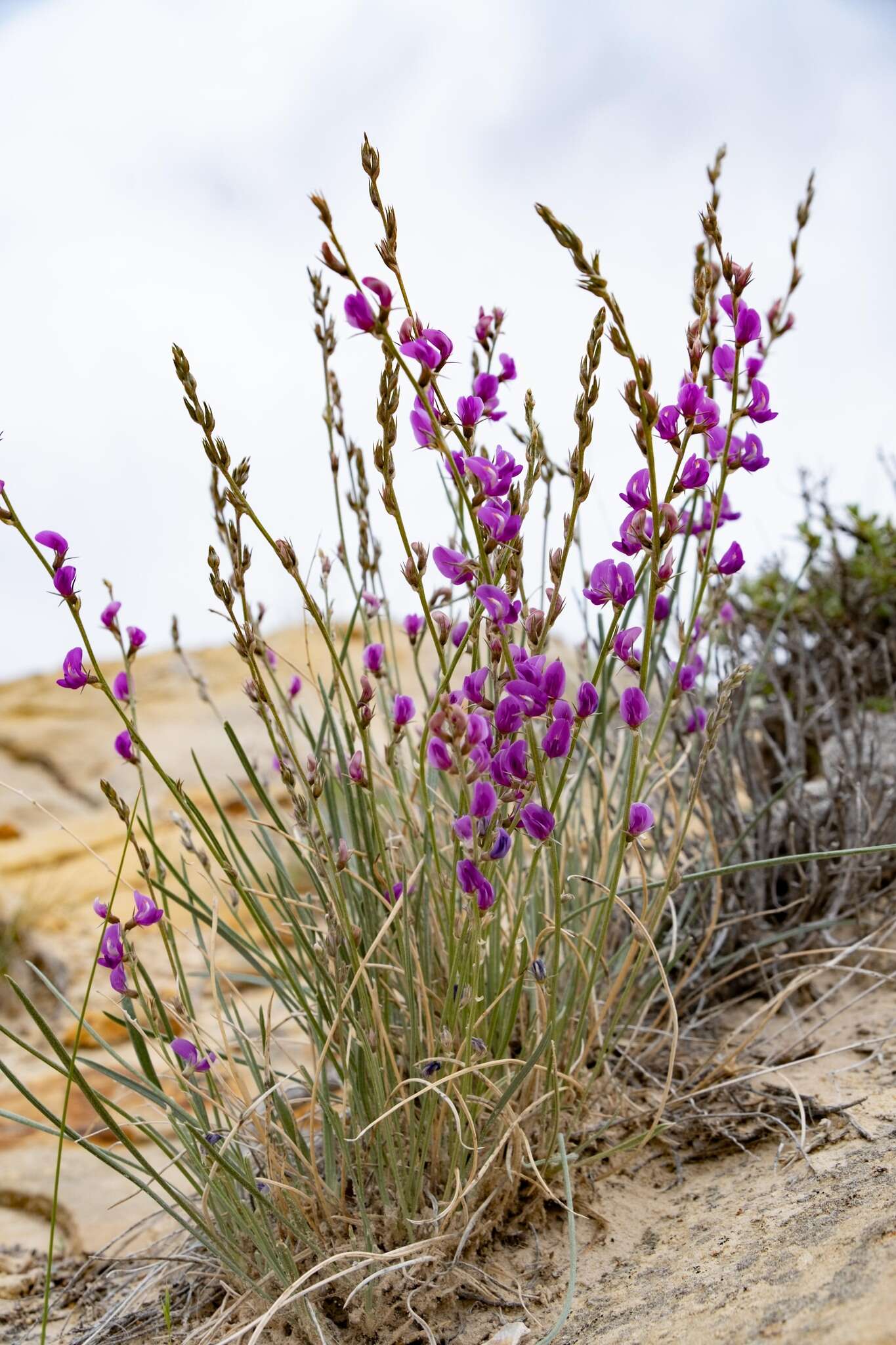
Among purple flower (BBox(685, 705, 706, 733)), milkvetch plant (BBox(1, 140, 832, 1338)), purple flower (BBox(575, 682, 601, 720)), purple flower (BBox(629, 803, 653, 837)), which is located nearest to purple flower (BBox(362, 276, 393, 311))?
milkvetch plant (BBox(1, 140, 832, 1338))

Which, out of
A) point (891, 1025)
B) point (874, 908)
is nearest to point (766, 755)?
point (874, 908)

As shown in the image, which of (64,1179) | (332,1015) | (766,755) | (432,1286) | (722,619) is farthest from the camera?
(766,755)

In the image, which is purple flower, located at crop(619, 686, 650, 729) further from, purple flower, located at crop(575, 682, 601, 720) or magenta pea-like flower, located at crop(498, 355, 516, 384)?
magenta pea-like flower, located at crop(498, 355, 516, 384)

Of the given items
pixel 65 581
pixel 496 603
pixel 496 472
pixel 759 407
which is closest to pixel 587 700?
pixel 496 603

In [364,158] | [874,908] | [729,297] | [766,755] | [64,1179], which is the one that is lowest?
[64,1179]

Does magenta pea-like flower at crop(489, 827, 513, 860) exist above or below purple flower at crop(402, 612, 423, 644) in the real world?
below

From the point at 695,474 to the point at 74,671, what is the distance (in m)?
0.80

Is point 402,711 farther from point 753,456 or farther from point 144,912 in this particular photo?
point 753,456

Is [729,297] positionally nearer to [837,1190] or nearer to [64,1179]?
[837,1190]

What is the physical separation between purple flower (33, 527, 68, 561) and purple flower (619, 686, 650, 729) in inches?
27.4

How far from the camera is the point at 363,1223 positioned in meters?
1.27

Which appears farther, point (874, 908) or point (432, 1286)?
point (874, 908)

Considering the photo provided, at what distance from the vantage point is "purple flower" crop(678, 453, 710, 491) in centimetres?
118

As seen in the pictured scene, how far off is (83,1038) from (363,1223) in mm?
2619
